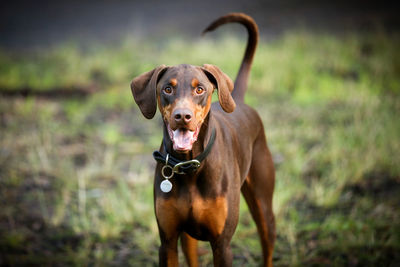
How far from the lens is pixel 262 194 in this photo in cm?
311

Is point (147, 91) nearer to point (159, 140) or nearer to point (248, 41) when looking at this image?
point (248, 41)

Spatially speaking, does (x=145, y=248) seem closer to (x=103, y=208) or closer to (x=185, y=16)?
(x=103, y=208)

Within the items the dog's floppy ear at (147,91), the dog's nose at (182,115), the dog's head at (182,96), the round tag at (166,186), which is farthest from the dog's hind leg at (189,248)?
the dog's nose at (182,115)

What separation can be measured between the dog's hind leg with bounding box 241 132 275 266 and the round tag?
3.11 feet

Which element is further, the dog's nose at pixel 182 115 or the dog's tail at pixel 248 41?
the dog's tail at pixel 248 41

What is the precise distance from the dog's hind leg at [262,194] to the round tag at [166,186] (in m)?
0.95

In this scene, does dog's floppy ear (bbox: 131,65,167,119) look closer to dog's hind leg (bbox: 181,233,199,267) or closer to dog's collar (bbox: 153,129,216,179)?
dog's collar (bbox: 153,129,216,179)

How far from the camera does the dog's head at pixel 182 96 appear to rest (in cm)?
217

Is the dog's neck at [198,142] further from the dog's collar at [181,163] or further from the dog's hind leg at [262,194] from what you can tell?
the dog's hind leg at [262,194]

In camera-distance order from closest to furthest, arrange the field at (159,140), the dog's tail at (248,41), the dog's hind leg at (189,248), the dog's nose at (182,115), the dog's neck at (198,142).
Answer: the dog's nose at (182,115) < the dog's neck at (198,142) < the dog's hind leg at (189,248) < the dog's tail at (248,41) < the field at (159,140)

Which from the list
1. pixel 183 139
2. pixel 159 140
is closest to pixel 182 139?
pixel 183 139

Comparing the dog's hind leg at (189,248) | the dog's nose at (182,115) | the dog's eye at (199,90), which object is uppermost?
the dog's eye at (199,90)

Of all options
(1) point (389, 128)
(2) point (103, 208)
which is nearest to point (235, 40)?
(1) point (389, 128)

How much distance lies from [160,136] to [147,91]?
3726mm
